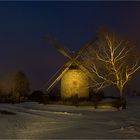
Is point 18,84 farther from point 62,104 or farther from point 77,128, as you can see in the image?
point 77,128

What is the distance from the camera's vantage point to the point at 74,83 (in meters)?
43.1

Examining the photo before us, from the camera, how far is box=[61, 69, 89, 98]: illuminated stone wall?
42969 mm

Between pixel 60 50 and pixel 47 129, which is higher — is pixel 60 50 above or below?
above

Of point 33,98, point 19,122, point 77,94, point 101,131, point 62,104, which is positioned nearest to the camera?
point 101,131

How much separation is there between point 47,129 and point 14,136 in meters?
3.01

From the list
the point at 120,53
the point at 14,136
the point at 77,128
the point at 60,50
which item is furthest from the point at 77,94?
the point at 14,136

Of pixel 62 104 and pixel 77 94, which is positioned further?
pixel 77 94

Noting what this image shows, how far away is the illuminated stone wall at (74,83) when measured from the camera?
141ft

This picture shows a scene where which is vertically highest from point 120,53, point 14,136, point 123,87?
point 120,53

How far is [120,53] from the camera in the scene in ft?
123

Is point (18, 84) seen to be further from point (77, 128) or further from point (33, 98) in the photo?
point (77, 128)

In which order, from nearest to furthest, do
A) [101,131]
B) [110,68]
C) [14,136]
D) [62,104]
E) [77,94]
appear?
[14,136], [101,131], [110,68], [62,104], [77,94]

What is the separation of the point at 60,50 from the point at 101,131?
25.2 m

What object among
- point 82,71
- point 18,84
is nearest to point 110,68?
point 82,71
